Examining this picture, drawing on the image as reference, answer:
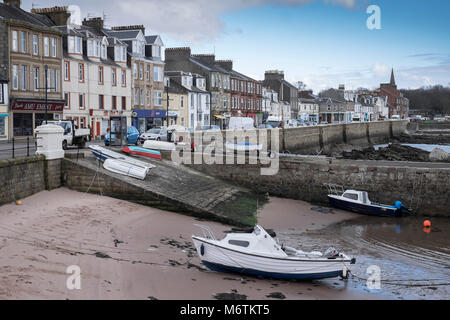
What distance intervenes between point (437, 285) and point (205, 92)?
46.4 metres

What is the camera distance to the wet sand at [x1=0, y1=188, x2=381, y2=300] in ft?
35.5

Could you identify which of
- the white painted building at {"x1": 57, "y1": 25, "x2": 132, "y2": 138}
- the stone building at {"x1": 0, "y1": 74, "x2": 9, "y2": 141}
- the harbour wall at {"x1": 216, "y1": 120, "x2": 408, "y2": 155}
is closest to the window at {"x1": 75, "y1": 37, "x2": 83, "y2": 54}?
the white painted building at {"x1": 57, "y1": 25, "x2": 132, "y2": 138}

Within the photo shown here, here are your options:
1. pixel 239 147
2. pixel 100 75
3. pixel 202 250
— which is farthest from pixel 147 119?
pixel 202 250

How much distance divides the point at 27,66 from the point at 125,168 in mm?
16864

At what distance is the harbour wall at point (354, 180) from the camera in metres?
24.4

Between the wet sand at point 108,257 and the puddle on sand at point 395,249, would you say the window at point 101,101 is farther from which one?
the puddle on sand at point 395,249

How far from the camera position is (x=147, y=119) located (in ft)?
157

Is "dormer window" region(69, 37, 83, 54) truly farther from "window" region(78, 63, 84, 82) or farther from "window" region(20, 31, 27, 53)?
"window" region(20, 31, 27, 53)

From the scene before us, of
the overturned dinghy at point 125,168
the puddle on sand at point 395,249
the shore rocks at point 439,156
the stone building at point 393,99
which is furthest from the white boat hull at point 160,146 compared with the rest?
the stone building at point 393,99

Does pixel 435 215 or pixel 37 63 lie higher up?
pixel 37 63

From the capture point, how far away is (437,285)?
14.0 metres

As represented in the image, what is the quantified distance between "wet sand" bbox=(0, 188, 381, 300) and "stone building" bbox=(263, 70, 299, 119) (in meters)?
68.6
